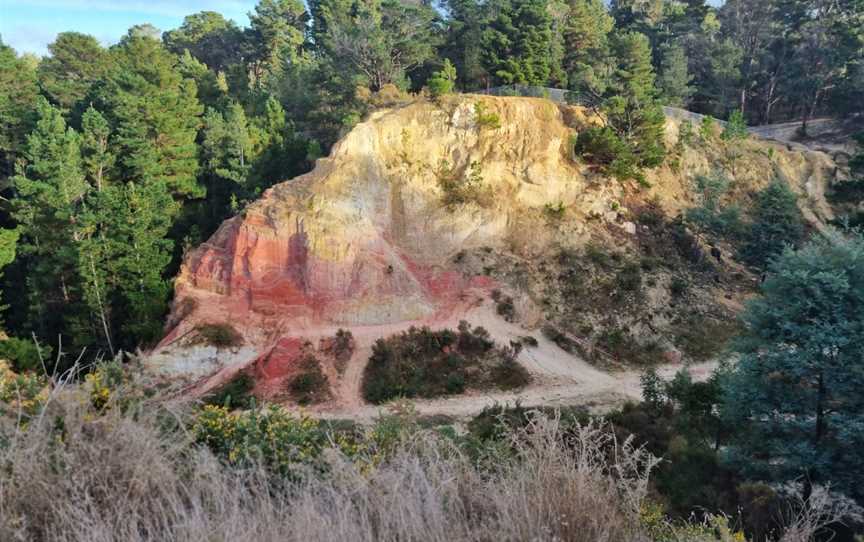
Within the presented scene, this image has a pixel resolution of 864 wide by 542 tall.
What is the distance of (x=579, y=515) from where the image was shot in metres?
5.20

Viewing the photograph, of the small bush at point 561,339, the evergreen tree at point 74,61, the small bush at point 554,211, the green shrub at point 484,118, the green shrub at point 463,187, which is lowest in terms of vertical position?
the small bush at point 561,339

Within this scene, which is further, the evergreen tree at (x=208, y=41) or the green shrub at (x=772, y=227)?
the evergreen tree at (x=208, y=41)

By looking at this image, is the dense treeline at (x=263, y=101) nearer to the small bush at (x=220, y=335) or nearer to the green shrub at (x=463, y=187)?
the small bush at (x=220, y=335)

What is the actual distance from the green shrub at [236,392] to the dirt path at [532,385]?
3.01 m

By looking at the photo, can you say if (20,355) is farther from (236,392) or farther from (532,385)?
(532,385)

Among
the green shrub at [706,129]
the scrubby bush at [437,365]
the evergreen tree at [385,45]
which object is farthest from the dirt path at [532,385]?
the green shrub at [706,129]

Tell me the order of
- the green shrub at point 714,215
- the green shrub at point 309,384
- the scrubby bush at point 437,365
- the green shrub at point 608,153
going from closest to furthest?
the green shrub at point 309,384 → the scrubby bush at point 437,365 → the green shrub at point 714,215 → the green shrub at point 608,153

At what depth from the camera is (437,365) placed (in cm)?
2484

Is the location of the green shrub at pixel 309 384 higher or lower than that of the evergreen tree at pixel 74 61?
lower

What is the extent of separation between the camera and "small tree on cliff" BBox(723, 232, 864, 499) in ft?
39.5

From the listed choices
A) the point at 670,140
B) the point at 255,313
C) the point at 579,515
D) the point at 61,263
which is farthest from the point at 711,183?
the point at 61,263

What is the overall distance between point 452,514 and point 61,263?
30.0 metres

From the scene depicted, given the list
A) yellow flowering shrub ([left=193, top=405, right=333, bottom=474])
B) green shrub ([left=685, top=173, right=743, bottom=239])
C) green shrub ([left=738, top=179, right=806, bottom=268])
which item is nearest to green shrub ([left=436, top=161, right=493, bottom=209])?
green shrub ([left=685, top=173, right=743, bottom=239])

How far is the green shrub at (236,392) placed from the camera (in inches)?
863
